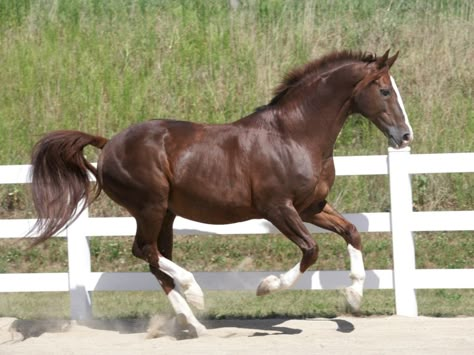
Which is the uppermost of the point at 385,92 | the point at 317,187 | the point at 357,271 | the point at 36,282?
the point at 385,92

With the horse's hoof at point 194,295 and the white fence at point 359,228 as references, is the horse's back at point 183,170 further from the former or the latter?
the white fence at point 359,228

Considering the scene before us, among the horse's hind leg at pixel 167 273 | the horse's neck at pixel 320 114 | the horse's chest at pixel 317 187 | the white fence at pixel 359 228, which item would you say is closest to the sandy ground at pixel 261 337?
the horse's hind leg at pixel 167 273

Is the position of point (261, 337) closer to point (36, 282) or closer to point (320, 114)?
point (320, 114)

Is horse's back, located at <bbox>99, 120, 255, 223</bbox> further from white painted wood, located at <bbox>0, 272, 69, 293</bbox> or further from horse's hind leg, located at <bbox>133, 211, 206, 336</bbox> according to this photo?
white painted wood, located at <bbox>0, 272, 69, 293</bbox>

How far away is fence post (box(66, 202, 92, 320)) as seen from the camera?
8.39 meters

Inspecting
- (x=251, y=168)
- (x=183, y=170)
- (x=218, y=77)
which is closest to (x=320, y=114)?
(x=251, y=168)

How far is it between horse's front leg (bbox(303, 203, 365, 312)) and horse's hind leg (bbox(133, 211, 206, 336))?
1.13 m

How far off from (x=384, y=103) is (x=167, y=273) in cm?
213

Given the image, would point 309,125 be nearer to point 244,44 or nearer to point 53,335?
point 53,335

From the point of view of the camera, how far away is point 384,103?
23.4 feet

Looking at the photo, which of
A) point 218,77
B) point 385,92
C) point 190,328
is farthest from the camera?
point 218,77

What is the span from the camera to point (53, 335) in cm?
770

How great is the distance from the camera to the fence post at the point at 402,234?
7.95 meters

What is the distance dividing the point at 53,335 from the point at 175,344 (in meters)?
1.21
